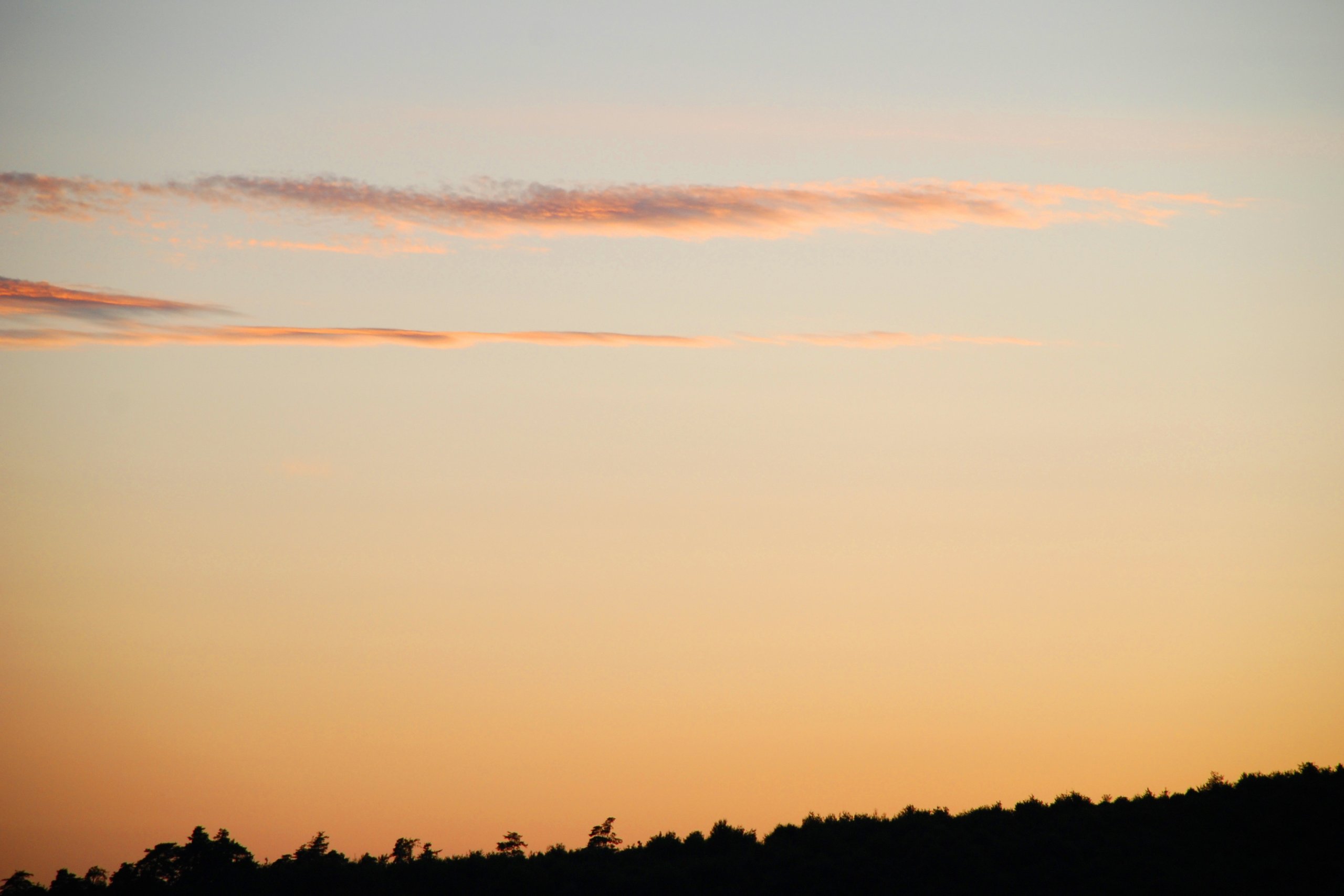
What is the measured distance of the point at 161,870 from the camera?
6500cm

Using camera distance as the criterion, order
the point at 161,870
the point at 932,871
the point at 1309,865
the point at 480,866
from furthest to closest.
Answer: the point at 161,870 < the point at 480,866 < the point at 932,871 < the point at 1309,865

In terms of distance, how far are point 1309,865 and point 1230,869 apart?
2.14 m

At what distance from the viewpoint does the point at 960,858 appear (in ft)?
156

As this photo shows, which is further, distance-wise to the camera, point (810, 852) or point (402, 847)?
point (402, 847)

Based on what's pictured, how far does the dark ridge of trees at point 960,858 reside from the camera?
146ft

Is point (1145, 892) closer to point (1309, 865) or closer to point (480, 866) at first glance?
point (1309, 865)

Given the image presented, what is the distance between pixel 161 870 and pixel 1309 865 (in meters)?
45.9

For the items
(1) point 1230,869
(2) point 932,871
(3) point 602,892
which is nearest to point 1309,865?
(1) point 1230,869

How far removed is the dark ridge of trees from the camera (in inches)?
1754

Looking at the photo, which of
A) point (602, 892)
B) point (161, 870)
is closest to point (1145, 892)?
point (602, 892)

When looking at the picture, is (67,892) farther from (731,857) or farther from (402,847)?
(731,857)

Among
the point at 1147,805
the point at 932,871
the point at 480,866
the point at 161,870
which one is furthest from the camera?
the point at 161,870

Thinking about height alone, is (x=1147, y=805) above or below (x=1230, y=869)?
above

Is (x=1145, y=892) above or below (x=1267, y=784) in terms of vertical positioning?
below
